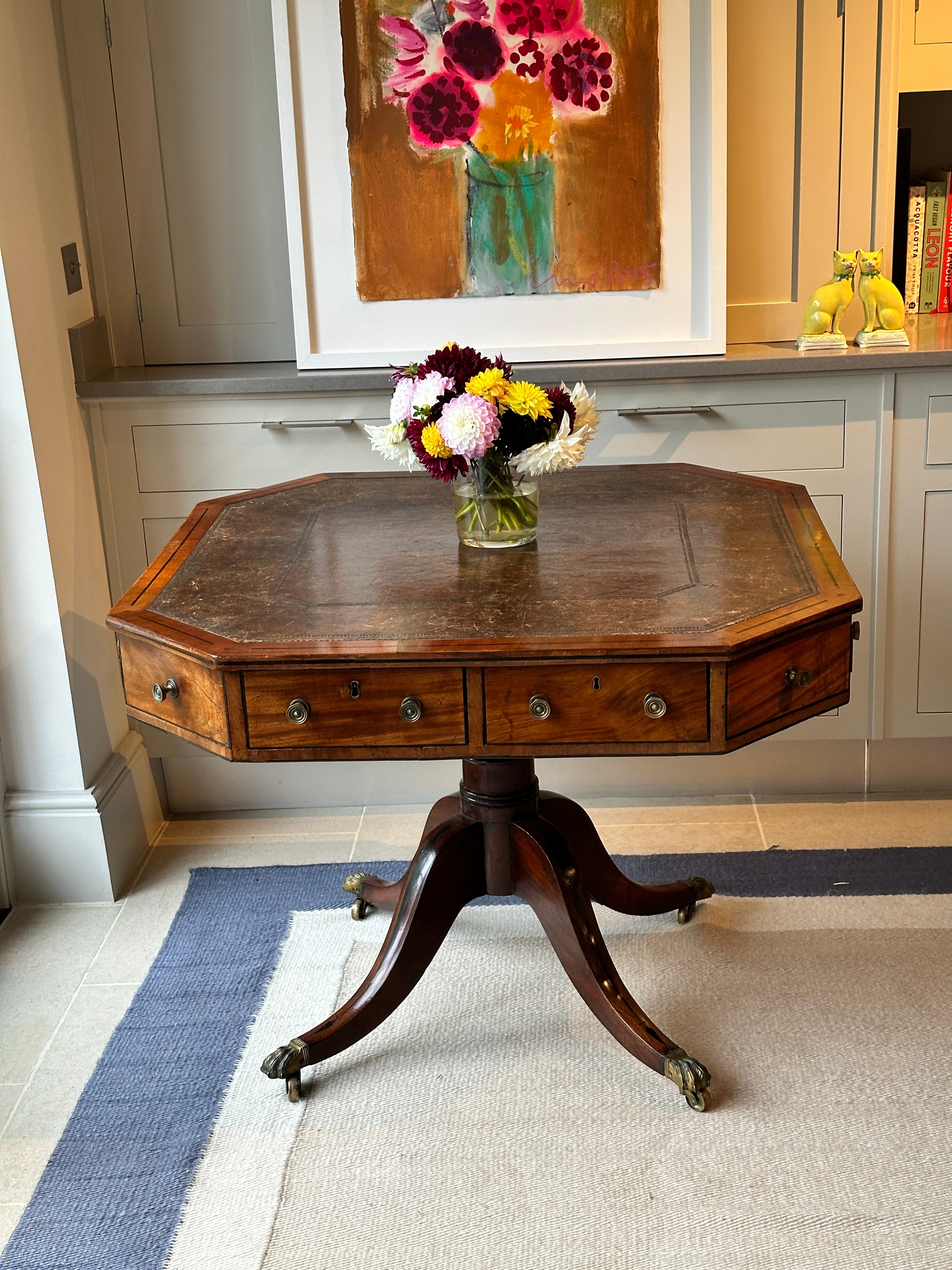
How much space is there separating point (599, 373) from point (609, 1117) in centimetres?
147

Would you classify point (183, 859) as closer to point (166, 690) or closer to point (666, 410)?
point (166, 690)

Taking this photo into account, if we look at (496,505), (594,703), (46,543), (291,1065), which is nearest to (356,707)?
(594,703)

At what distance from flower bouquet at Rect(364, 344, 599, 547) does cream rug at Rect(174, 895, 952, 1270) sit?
877mm

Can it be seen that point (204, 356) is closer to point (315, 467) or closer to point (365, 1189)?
point (315, 467)

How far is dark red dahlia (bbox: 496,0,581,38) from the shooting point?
2525 mm

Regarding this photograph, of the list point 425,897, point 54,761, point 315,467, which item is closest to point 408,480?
point 315,467

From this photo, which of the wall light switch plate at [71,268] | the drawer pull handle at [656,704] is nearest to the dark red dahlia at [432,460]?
the drawer pull handle at [656,704]

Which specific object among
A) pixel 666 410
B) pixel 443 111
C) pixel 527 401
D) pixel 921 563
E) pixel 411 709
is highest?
pixel 443 111

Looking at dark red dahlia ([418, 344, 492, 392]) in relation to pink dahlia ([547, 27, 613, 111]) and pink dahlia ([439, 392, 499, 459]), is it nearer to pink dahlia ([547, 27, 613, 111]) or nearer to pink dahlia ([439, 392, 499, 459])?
pink dahlia ([439, 392, 499, 459])

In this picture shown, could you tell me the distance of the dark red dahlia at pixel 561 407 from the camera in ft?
6.10

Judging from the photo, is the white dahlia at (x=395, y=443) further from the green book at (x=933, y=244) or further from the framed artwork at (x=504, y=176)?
the green book at (x=933, y=244)

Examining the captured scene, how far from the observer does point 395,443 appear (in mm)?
1893

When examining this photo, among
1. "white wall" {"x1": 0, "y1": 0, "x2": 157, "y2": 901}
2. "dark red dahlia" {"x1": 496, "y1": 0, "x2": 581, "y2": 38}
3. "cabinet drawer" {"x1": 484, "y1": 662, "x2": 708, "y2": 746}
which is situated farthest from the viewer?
"dark red dahlia" {"x1": 496, "y1": 0, "x2": 581, "y2": 38}

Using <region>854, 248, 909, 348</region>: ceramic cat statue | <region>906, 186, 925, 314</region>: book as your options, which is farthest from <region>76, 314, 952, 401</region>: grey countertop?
<region>906, 186, 925, 314</region>: book
